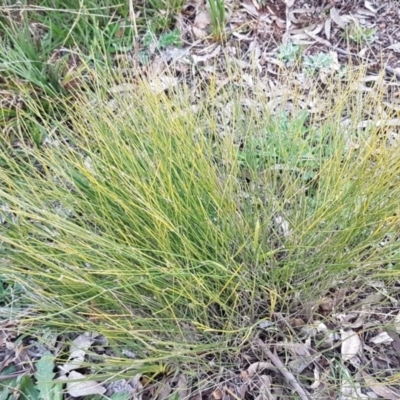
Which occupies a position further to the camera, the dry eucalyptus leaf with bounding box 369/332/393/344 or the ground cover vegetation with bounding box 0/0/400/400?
the dry eucalyptus leaf with bounding box 369/332/393/344

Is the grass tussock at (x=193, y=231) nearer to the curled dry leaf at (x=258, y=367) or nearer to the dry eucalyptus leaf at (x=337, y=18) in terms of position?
the curled dry leaf at (x=258, y=367)

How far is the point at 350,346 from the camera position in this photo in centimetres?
127

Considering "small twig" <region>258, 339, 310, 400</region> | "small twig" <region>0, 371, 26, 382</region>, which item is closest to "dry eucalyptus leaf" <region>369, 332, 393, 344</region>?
"small twig" <region>258, 339, 310, 400</region>

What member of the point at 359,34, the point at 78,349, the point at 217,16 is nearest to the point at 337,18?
the point at 359,34

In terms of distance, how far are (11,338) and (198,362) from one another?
1.86ft

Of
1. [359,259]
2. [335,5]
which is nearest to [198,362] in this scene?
[359,259]

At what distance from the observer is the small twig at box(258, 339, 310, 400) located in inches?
44.6

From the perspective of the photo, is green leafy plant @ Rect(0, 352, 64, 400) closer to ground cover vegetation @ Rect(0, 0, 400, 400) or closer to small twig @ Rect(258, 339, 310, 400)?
ground cover vegetation @ Rect(0, 0, 400, 400)

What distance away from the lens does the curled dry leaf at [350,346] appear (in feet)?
4.11

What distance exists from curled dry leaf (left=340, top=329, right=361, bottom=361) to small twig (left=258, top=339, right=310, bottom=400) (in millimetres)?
163

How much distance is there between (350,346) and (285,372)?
0.20 meters

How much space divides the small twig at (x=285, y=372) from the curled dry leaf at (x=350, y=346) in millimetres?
163

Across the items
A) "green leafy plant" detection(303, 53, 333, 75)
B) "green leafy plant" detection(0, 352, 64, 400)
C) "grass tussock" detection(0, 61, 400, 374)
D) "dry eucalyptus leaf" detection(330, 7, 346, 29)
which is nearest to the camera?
Answer: "grass tussock" detection(0, 61, 400, 374)

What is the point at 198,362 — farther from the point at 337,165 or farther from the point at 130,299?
the point at 337,165
